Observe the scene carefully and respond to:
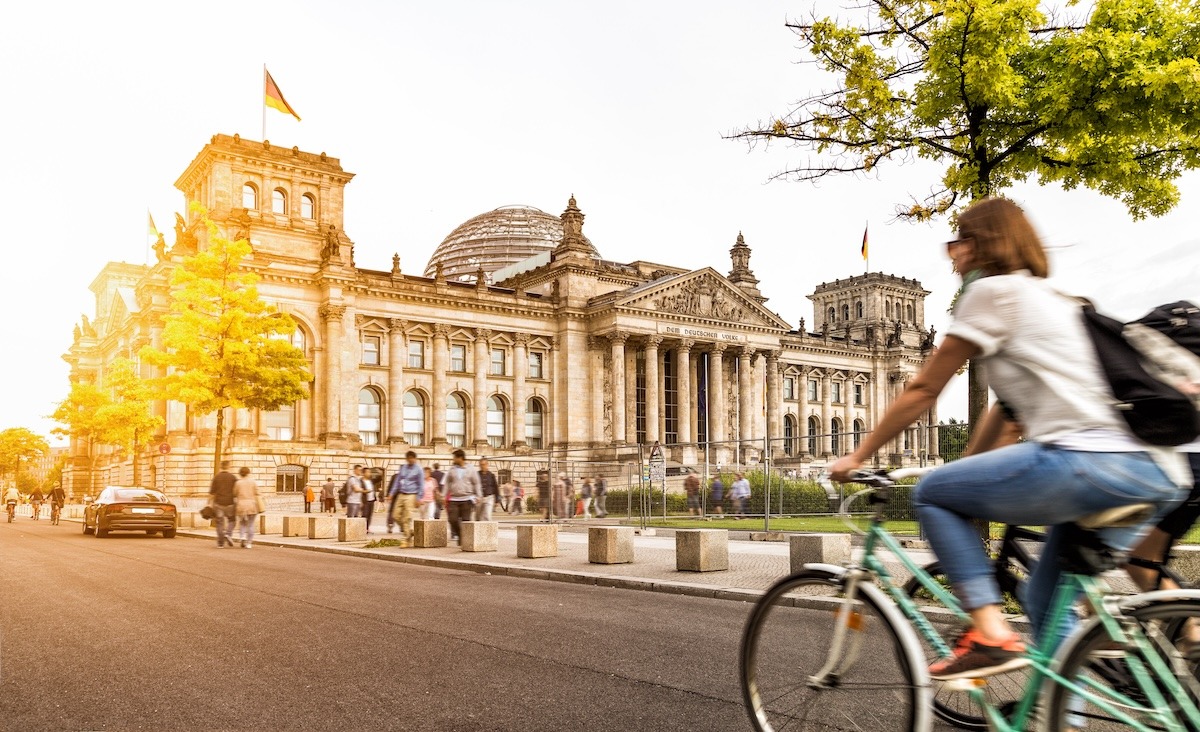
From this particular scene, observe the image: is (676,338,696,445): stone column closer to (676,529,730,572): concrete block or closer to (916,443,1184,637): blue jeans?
(676,529,730,572): concrete block

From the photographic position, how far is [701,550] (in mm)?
14680

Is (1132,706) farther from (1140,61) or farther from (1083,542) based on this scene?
(1140,61)

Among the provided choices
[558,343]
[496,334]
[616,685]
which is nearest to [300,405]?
[496,334]

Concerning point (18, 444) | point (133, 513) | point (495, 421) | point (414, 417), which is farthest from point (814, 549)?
point (18, 444)

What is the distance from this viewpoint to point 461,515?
2105cm

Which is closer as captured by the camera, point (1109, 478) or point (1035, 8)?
point (1109, 478)

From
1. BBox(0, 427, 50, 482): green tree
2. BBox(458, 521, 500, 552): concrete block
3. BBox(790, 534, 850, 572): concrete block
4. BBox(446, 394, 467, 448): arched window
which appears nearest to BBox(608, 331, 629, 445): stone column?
BBox(446, 394, 467, 448): arched window

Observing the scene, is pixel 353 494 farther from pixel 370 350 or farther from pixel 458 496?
pixel 370 350

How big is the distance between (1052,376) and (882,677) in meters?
1.33

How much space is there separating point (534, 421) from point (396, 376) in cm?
1118

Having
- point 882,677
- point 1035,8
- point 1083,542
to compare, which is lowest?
point 882,677

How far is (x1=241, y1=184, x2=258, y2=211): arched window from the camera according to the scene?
6066cm

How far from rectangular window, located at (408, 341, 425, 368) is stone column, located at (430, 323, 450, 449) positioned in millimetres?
749

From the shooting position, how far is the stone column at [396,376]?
6225cm
